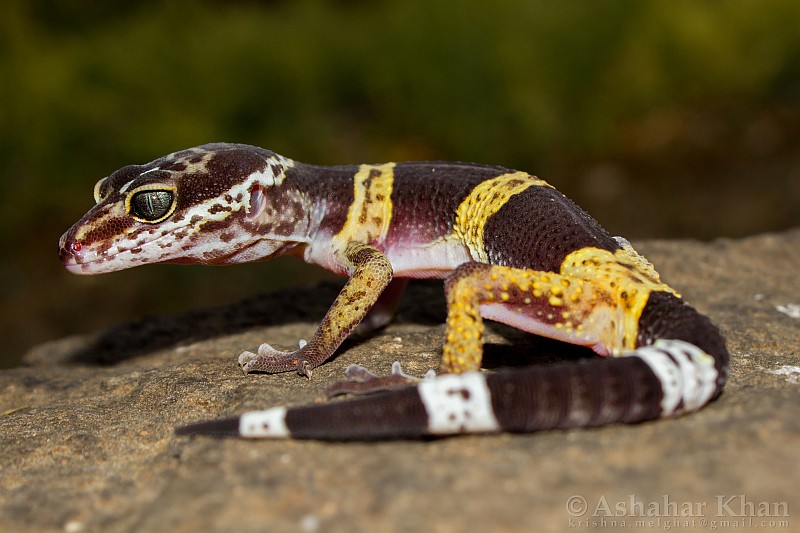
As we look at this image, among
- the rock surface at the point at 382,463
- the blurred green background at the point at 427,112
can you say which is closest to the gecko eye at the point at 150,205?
the rock surface at the point at 382,463

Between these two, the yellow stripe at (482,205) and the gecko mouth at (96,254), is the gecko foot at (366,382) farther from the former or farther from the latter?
the gecko mouth at (96,254)

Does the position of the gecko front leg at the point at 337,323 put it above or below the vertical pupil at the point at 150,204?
below

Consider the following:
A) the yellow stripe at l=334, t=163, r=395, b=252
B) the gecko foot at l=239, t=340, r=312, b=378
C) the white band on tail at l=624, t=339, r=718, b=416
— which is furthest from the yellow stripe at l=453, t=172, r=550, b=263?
the white band on tail at l=624, t=339, r=718, b=416

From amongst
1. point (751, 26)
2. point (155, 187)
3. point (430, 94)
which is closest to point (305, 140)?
point (430, 94)

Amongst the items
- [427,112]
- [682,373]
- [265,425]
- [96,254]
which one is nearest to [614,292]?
[682,373]

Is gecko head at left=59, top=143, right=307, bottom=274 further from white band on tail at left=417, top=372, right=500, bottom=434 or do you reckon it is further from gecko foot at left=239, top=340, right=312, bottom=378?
white band on tail at left=417, top=372, right=500, bottom=434

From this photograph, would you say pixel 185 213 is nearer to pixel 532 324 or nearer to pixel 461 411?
pixel 532 324
